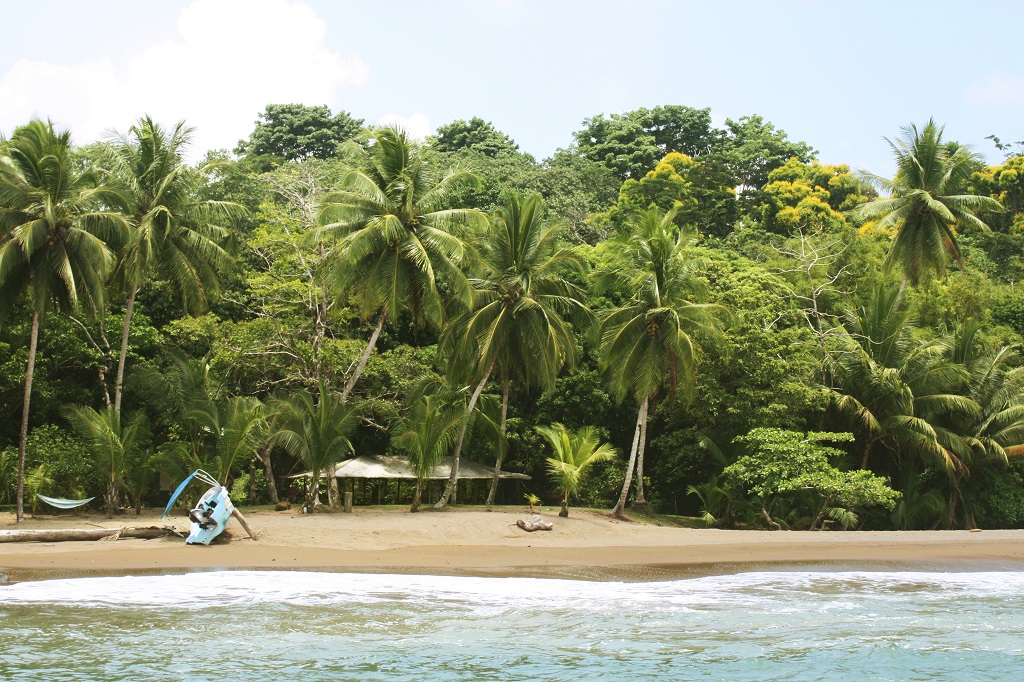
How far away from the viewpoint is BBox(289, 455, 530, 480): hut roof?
23.8m

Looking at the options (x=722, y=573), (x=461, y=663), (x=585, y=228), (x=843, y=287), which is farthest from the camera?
(x=585, y=228)

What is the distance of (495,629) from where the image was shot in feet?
38.8

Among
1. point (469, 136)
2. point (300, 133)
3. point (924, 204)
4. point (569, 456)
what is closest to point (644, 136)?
point (469, 136)

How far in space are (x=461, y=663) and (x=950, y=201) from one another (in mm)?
24011

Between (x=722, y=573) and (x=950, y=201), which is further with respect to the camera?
(x=950, y=201)

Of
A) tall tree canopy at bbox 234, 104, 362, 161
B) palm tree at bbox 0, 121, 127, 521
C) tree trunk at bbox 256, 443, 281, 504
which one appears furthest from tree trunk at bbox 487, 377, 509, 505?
tall tree canopy at bbox 234, 104, 362, 161

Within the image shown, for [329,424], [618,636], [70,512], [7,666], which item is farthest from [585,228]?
[7,666]

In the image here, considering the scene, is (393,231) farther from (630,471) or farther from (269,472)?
(630,471)

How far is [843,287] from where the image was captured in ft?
104

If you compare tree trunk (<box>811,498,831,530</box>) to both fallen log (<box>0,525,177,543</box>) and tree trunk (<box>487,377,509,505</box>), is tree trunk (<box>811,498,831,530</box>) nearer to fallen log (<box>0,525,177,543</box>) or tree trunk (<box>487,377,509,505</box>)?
tree trunk (<box>487,377,509,505</box>)

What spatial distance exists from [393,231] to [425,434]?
482 cm

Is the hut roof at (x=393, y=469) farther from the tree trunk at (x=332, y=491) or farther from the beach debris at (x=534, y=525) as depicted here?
the beach debris at (x=534, y=525)

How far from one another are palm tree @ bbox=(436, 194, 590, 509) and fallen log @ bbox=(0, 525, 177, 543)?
7.43m

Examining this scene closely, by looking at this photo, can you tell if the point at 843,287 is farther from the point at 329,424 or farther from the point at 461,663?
the point at 461,663
